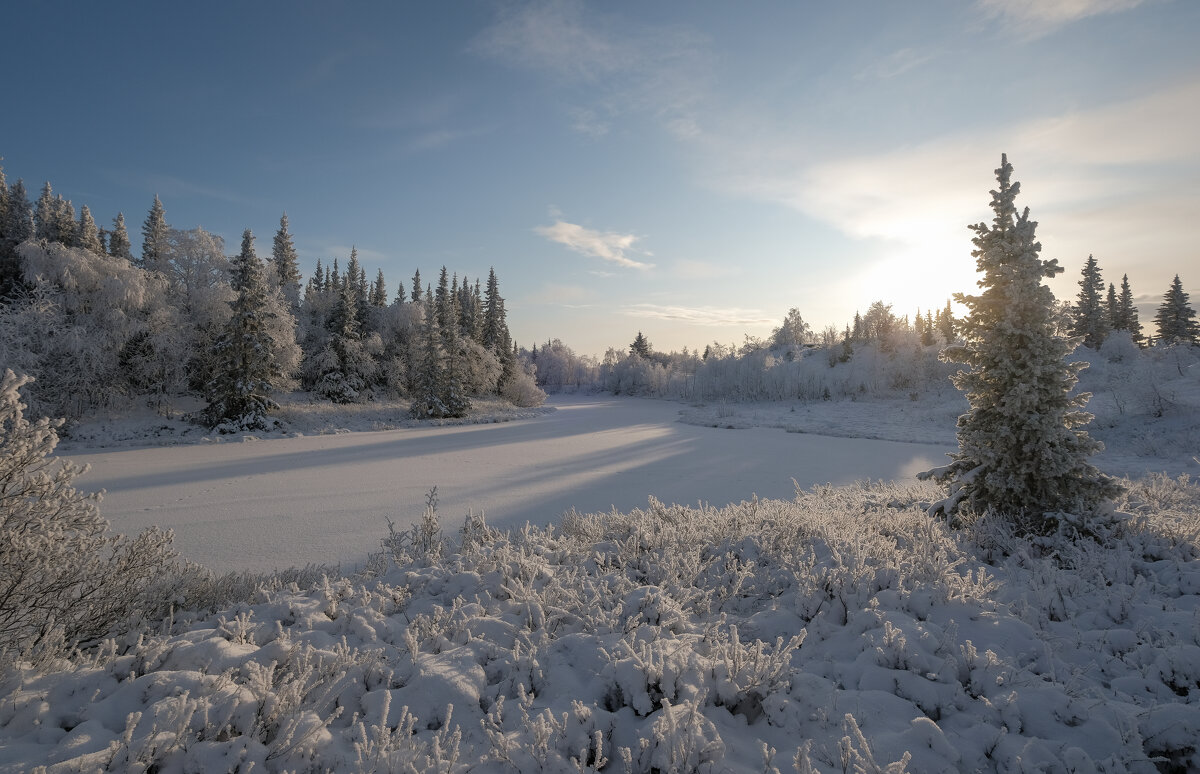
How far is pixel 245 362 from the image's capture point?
24.6 m

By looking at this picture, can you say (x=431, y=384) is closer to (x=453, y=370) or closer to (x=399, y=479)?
(x=453, y=370)

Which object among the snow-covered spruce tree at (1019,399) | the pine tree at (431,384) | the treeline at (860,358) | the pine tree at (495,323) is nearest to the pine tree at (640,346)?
the treeline at (860,358)

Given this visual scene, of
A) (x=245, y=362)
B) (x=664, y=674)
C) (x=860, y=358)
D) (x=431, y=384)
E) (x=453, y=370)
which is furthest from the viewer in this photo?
(x=860, y=358)

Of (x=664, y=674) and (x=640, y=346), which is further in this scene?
(x=640, y=346)

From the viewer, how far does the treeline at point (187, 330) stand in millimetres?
22016

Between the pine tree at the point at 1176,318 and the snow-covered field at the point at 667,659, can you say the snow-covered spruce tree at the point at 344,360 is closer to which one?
the snow-covered field at the point at 667,659

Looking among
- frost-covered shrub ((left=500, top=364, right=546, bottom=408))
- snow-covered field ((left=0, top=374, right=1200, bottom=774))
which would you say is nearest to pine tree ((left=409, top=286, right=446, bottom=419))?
frost-covered shrub ((left=500, top=364, right=546, bottom=408))

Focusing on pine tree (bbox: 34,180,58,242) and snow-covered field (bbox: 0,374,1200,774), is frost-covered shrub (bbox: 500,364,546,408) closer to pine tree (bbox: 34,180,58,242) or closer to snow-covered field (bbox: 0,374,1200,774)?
pine tree (bbox: 34,180,58,242)

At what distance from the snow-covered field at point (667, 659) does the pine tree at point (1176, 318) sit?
5787 centimetres

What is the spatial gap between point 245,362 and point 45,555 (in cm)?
2576

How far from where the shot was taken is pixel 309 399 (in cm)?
3384

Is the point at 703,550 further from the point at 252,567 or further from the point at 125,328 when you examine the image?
the point at 125,328

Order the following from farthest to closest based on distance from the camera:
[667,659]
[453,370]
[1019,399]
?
[453,370] < [1019,399] < [667,659]

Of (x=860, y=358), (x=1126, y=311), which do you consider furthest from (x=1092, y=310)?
(x=860, y=358)
